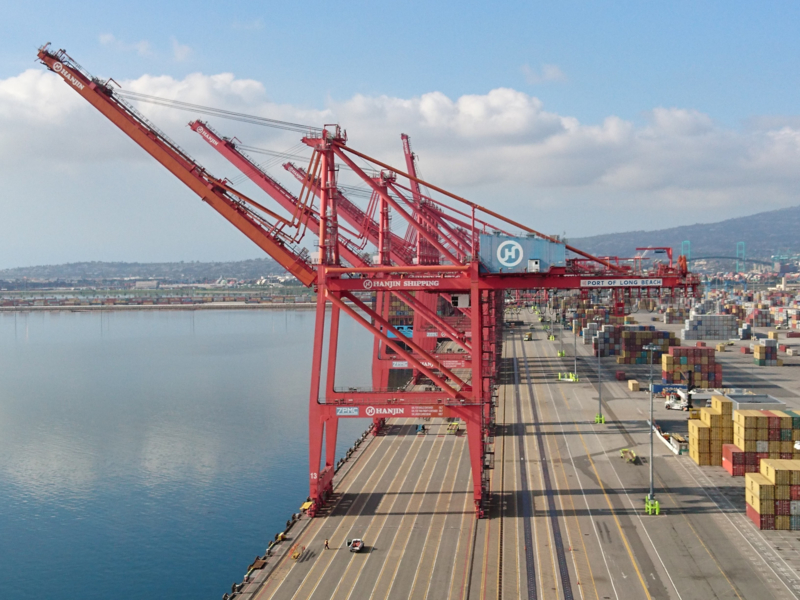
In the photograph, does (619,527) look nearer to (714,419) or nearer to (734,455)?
(734,455)

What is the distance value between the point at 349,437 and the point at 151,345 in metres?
92.5

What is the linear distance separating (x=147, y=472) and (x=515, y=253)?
29.2 meters

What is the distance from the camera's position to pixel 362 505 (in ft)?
117

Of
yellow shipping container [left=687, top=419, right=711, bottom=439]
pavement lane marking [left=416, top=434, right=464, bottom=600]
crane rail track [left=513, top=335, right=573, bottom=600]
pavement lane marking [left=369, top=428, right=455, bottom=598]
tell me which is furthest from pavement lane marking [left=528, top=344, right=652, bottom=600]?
pavement lane marking [left=369, top=428, right=455, bottom=598]

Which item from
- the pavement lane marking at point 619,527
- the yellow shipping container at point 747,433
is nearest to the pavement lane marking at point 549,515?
the pavement lane marking at point 619,527

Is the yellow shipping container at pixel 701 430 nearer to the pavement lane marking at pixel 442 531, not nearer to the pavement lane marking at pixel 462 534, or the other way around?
the pavement lane marking at pixel 442 531

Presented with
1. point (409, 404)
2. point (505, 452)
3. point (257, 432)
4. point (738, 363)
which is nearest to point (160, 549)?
point (409, 404)

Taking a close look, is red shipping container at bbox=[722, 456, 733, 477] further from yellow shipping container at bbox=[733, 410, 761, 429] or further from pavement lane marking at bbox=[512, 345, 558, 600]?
pavement lane marking at bbox=[512, 345, 558, 600]

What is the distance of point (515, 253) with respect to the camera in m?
36.5

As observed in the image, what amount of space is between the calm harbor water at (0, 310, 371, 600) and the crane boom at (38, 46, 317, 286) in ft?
46.3

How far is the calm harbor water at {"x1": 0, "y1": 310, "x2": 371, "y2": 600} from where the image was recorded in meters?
34.7

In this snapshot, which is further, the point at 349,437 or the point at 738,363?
the point at 738,363

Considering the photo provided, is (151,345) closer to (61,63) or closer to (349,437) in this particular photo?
(349,437)

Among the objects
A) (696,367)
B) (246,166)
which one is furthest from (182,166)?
(696,367)
